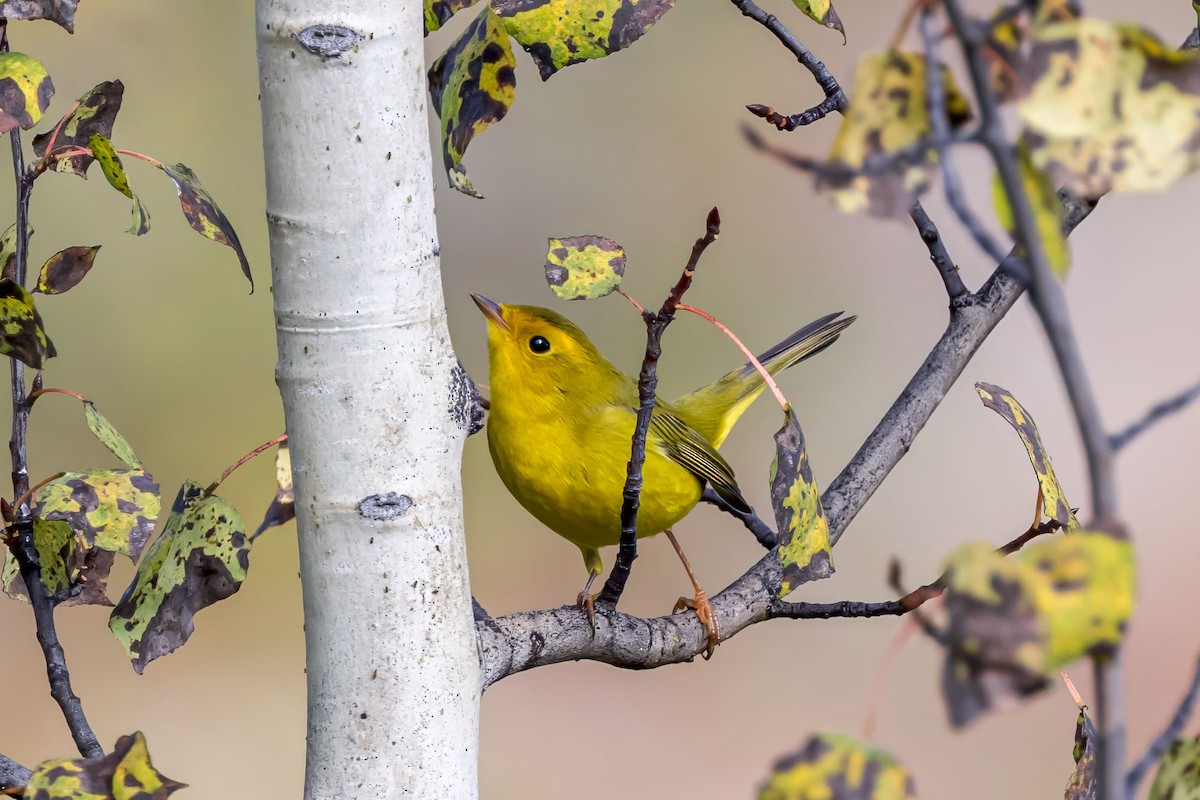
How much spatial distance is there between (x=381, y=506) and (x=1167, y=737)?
0.42m

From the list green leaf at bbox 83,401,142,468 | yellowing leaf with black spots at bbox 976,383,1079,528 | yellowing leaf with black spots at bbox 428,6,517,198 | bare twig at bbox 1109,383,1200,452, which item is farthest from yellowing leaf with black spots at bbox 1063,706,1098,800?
green leaf at bbox 83,401,142,468

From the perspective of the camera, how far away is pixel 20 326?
572 mm

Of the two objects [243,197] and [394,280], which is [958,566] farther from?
[243,197]

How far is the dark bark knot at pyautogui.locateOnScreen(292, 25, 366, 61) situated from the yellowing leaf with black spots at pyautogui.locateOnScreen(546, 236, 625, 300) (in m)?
0.15

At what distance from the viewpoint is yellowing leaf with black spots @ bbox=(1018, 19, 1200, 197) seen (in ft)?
0.81

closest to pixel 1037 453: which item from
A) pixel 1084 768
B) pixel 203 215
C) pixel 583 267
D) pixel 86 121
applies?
pixel 1084 768

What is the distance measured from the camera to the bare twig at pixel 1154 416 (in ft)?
0.78

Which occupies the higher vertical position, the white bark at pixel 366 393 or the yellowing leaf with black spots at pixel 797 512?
the white bark at pixel 366 393

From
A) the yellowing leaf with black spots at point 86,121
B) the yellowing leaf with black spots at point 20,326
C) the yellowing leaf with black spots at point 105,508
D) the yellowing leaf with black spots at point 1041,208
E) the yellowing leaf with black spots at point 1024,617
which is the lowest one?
the yellowing leaf with black spots at point 1024,617

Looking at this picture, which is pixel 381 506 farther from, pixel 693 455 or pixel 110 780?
pixel 693 455

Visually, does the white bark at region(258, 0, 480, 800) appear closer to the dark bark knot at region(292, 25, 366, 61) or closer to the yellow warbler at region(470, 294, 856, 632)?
the dark bark knot at region(292, 25, 366, 61)

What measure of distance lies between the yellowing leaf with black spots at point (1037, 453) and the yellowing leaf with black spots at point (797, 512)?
164 millimetres

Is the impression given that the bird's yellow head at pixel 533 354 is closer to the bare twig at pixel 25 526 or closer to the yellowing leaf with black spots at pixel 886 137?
the bare twig at pixel 25 526

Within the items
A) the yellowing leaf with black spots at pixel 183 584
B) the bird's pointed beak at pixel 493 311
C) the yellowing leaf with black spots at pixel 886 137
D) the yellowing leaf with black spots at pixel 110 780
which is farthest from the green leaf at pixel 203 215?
the bird's pointed beak at pixel 493 311
